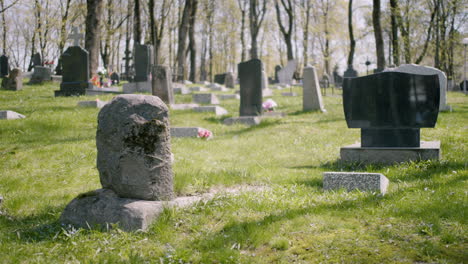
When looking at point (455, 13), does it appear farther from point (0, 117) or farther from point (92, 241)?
point (92, 241)

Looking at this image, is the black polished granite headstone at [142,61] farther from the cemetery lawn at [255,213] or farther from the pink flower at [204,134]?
→ the cemetery lawn at [255,213]

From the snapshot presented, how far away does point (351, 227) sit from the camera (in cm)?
504

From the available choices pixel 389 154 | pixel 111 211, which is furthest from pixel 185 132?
pixel 111 211

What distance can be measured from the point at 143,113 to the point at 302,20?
→ 50.4 m

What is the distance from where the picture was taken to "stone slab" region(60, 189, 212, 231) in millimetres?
5129

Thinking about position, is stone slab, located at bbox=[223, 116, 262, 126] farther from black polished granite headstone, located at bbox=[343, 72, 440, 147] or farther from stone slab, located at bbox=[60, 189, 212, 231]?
stone slab, located at bbox=[60, 189, 212, 231]

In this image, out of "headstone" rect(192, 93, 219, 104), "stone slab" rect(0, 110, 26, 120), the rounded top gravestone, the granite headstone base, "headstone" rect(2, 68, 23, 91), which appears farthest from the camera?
the granite headstone base

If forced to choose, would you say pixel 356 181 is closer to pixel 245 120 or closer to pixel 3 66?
pixel 245 120

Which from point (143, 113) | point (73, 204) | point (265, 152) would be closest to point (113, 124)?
point (143, 113)

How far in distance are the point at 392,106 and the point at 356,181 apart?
2962 millimetres

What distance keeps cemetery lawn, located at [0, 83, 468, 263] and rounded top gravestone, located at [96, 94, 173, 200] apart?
492 millimetres

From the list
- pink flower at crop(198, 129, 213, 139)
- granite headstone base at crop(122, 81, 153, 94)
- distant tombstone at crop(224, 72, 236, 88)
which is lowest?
pink flower at crop(198, 129, 213, 139)

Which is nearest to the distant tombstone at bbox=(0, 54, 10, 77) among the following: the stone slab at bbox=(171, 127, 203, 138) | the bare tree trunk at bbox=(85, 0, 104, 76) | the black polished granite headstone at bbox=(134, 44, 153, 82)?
the black polished granite headstone at bbox=(134, 44, 153, 82)

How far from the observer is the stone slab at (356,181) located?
20.5ft
